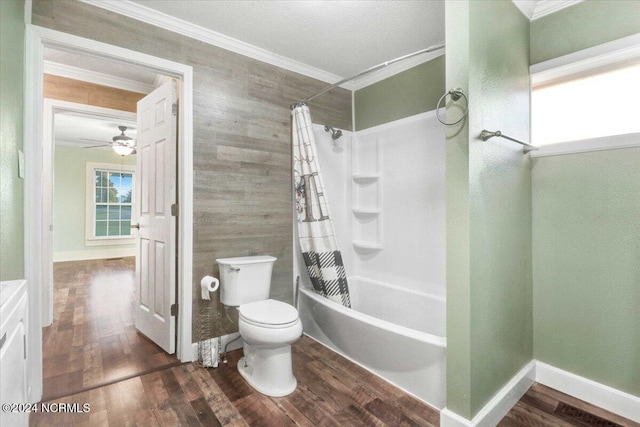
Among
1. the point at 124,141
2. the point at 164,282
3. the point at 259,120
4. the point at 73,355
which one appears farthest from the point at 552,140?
the point at 124,141

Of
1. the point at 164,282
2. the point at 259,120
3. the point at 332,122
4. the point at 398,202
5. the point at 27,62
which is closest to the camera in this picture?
the point at 27,62

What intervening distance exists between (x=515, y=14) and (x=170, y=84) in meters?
2.40

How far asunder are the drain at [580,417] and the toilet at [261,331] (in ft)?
5.02

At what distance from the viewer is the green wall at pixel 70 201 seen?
6.34 meters

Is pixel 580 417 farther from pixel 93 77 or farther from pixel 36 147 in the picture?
pixel 93 77

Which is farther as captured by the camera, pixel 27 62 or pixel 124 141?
pixel 124 141

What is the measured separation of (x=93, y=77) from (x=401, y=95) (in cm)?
297

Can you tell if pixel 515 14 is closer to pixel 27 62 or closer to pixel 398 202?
pixel 398 202

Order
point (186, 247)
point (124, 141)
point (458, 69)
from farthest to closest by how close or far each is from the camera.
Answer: point (124, 141), point (186, 247), point (458, 69)

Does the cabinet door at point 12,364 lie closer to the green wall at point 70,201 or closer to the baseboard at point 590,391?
the baseboard at point 590,391

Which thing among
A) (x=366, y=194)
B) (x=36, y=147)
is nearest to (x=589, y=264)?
(x=366, y=194)

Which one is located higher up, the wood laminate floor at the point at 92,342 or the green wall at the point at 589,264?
the green wall at the point at 589,264

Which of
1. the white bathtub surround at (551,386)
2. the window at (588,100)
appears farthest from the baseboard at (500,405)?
the window at (588,100)

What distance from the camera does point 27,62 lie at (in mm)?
1662
